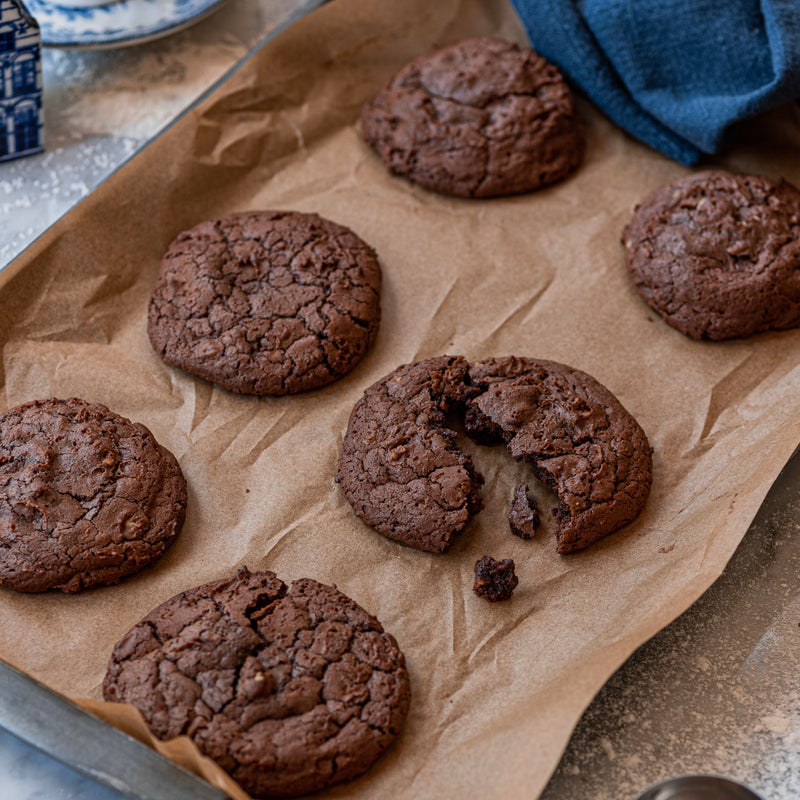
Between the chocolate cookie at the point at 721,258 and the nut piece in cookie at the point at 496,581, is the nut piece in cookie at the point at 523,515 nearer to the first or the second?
the nut piece in cookie at the point at 496,581

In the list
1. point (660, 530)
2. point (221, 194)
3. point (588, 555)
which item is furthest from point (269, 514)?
point (221, 194)

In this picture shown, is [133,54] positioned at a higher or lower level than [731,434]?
higher

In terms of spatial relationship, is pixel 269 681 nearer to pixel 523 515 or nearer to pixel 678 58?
pixel 523 515

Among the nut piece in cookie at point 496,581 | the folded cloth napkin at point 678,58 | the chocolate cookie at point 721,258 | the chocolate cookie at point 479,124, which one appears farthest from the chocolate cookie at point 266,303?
the folded cloth napkin at point 678,58

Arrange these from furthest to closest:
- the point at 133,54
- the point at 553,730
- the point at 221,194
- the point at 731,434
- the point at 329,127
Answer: the point at 133,54 < the point at 329,127 < the point at 221,194 < the point at 731,434 < the point at 553,730

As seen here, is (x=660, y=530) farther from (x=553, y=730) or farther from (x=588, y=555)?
(x=553, y=730)

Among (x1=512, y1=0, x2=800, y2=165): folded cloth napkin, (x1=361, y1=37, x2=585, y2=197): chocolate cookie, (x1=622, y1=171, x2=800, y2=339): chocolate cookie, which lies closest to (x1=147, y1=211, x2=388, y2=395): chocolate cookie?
(x1=361, y1=37, x2=585, y2=197): chocolate cookie
